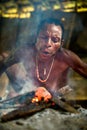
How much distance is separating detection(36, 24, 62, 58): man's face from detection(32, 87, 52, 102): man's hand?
82 centimetres

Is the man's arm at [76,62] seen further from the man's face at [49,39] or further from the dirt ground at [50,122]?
the dirt ground at [50,122]

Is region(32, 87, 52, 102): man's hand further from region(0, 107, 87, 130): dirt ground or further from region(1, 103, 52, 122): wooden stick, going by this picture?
region(0, 107, 87, 130): dirt ground

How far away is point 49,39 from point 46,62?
0.58 metres

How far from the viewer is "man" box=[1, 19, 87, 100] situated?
19.1 ft

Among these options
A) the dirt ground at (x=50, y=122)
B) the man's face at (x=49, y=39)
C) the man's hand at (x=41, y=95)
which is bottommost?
the dirt ground at (x=50, y=122)

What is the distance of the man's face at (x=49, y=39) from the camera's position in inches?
227

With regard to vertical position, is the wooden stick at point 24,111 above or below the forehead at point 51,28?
below

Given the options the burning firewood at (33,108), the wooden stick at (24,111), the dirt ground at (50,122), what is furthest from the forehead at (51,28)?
the dirt ground at (50,122)

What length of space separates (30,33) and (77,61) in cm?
216

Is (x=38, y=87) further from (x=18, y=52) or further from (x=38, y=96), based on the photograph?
(x=18, y=52)

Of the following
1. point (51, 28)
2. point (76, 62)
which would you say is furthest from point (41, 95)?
point (51, 28)

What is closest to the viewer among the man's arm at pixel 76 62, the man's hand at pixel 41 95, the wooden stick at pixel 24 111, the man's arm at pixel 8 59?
the wooden stick at pixel 24 111

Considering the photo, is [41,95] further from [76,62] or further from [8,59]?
[76,62]

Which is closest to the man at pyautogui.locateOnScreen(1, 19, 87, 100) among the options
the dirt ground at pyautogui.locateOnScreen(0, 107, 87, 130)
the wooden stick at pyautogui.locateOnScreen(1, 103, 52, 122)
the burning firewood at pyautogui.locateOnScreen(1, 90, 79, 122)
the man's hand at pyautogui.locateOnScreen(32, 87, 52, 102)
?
the man's hand at pyautogui.locateOnScreen(32, 87, 52, 102)
